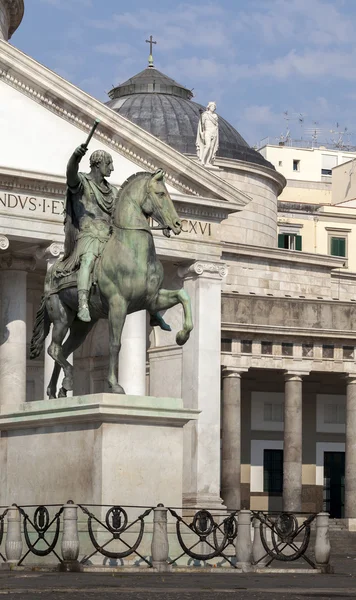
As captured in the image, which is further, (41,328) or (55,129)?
(55,129)

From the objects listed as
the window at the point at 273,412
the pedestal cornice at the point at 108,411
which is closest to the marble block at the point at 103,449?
the pedestal cornice at the point at 108,411

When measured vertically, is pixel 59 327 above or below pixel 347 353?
below

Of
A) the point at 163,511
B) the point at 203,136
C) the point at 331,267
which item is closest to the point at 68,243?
the point at 163,511

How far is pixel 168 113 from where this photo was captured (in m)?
75.7

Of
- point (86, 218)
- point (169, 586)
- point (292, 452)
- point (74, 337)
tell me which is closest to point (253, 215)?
point (292, 452)

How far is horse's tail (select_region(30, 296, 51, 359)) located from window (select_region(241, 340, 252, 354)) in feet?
103

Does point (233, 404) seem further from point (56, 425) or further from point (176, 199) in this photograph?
point (56, 425)

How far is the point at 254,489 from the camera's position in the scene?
62.6 metres

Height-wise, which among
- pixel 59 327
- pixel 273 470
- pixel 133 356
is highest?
pixel 133 356

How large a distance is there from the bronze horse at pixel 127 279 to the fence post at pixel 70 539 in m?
2.29

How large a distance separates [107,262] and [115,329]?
1.07 metres

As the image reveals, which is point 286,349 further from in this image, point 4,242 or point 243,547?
point 243,547

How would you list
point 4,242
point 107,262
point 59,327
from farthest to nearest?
point 4,242, point 59,327, point 107,262

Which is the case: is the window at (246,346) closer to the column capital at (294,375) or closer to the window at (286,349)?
the window at (286,349)
